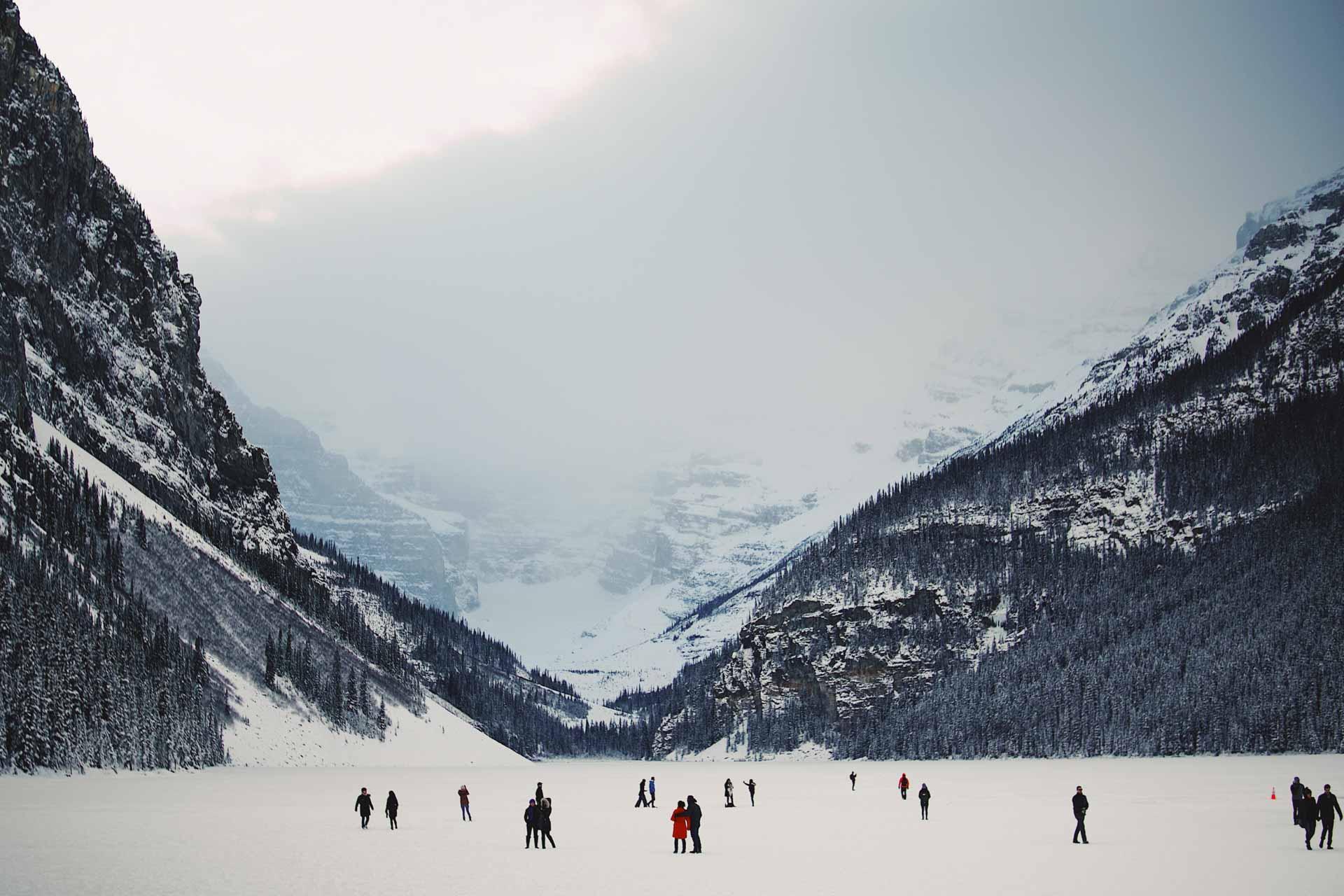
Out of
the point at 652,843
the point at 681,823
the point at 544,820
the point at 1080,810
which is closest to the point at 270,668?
the point at 652,843

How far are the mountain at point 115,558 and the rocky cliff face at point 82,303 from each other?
37 centimetres

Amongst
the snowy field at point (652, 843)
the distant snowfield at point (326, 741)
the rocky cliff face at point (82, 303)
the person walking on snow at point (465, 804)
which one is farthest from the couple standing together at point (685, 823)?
the rocky cliff face at point (82, 303)

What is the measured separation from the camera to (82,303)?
180m

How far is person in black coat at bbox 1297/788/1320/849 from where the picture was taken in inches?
1710

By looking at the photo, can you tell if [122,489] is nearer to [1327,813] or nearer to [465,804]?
[465,804]

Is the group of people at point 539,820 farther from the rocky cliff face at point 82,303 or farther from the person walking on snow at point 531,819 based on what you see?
the rocky cliff face at point 82,303

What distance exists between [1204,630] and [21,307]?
174819 millimetres

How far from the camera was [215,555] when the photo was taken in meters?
166

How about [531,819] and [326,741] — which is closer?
[531,819]

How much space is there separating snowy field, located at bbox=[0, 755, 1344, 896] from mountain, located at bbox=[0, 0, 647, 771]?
1124 centimetres

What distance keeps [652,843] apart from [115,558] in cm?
10065

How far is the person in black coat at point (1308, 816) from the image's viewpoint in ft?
143

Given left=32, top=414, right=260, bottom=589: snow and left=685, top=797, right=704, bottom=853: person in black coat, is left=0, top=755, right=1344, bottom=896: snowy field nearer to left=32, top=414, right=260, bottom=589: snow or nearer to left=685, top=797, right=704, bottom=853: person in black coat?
left=685, top=797, right=704, bottom=853: person in black coat

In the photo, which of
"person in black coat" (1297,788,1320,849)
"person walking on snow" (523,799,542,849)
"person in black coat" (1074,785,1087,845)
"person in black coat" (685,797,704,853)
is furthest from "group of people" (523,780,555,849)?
"person in black coat" (1297,788,1320,849)
